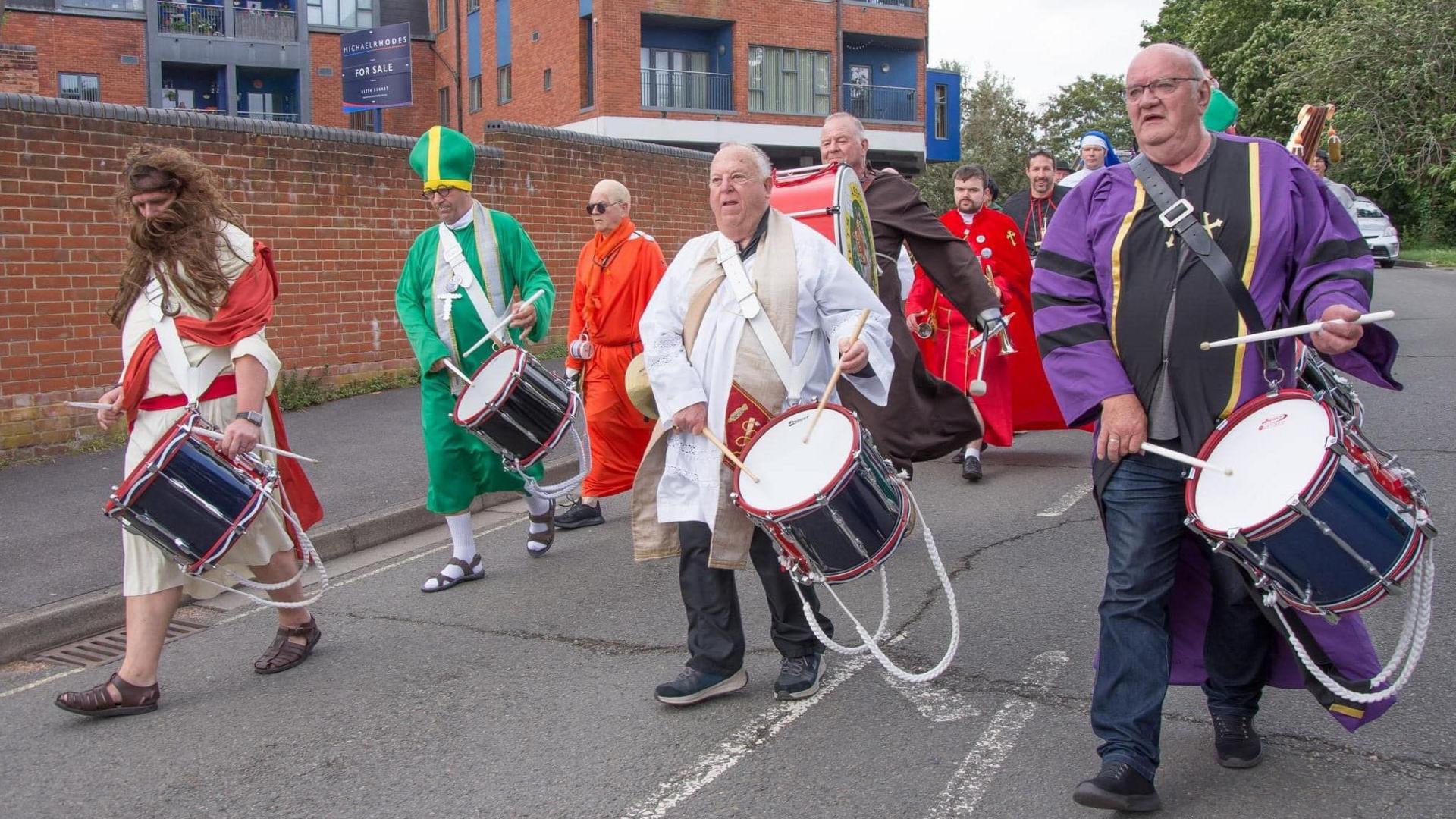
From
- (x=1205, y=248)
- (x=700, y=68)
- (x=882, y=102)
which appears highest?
(x=700, y=68)

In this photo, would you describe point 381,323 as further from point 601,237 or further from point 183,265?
point 183,265

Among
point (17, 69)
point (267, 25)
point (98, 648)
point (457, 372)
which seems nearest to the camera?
point (98, 648)

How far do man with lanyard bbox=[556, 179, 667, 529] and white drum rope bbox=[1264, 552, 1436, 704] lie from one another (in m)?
4.65

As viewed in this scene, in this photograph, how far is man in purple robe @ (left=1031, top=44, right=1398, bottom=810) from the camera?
3.33 m

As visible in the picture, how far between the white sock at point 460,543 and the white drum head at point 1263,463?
408 centimetres

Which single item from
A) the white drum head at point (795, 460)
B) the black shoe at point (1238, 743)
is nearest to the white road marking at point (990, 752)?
the black shoe at point (1238, 743)

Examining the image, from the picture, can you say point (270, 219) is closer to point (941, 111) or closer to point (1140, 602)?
point (1140, 602)

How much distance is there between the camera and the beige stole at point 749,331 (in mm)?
4246

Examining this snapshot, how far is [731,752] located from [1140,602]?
4.38 ft

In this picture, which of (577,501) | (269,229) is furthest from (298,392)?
(577,501)

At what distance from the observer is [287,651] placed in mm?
5184

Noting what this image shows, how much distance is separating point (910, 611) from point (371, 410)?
7.33 m

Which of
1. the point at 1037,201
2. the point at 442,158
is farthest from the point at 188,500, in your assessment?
the point at 1037,201

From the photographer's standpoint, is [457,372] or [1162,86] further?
[457,372]
